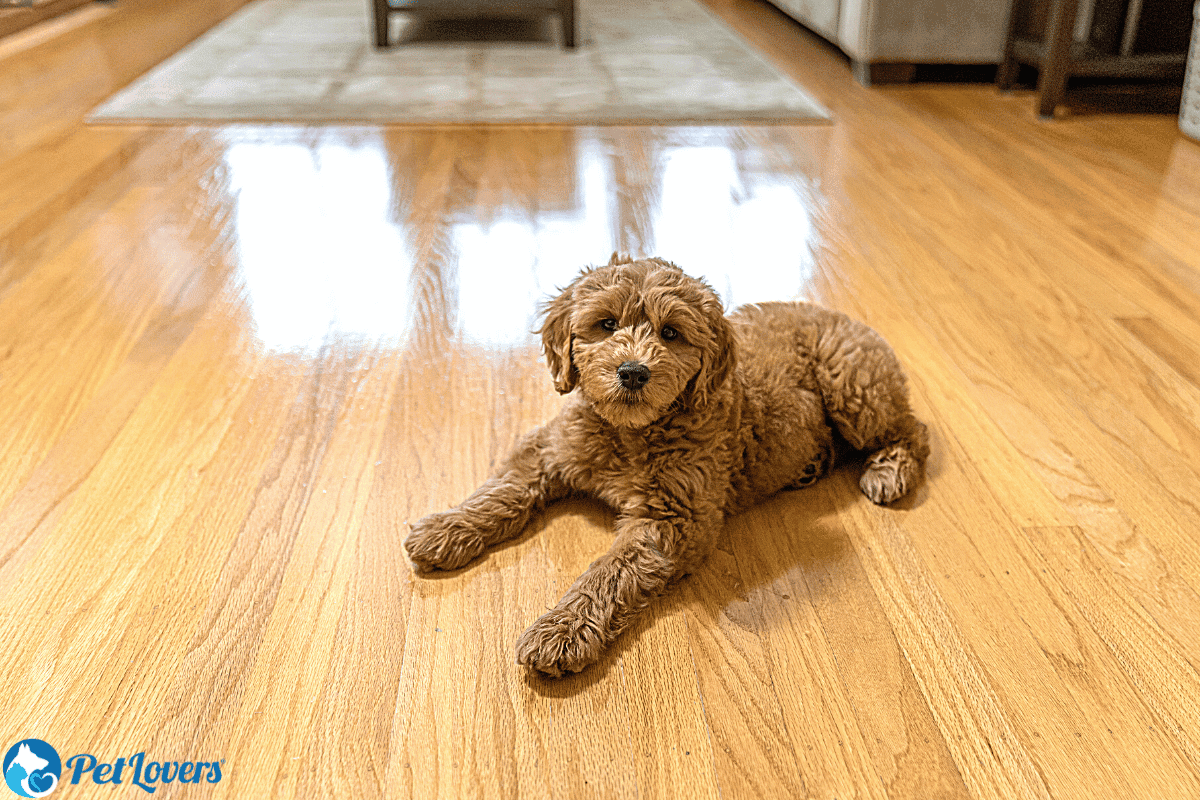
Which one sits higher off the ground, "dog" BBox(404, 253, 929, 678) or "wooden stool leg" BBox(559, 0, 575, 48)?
"wooden stool leg" BBox(559, 0, 575, 48)

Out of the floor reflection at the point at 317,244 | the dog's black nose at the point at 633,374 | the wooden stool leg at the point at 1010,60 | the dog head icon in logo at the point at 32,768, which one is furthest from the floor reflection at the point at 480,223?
the wooden stool leg at the point at 1010,60

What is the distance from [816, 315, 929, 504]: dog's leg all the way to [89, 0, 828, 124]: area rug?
2.37m

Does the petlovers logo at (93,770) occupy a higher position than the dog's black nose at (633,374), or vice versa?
the dog's black nose at (633,374)

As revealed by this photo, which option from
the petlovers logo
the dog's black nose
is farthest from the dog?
the petlovers logo

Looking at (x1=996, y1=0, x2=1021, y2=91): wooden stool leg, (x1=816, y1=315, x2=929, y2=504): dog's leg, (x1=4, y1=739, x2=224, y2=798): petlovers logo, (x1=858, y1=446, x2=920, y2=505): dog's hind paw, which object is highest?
(x1=996, y1=0, x2=1021, y2=91): wooden stool leg

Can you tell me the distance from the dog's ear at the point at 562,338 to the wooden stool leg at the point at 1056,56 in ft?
10.2

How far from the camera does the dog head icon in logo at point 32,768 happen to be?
104 centimetres

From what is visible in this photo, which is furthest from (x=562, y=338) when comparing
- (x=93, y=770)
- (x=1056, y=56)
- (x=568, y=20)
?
(x=568, y=20)

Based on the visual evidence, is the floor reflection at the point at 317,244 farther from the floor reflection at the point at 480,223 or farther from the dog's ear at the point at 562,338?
the dog's ear at the point at 562,338

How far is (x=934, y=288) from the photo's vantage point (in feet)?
7.66

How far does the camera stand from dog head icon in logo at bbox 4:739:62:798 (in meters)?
1.04

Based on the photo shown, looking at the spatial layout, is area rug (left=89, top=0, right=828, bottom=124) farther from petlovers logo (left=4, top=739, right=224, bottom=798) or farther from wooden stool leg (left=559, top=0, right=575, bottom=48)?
petlovers logo (left=4, top=739, right=224, bottom=798)

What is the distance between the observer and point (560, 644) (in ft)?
3.86

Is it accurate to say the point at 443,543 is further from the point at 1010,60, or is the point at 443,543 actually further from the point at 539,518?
the point at 1010,60
